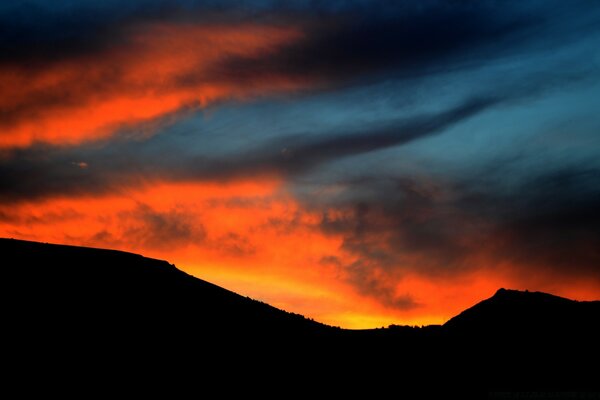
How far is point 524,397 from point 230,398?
22631 millimetres

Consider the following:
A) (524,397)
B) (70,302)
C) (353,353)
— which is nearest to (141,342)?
(70,302)

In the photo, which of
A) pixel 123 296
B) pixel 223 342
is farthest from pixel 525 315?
pixel 123 296

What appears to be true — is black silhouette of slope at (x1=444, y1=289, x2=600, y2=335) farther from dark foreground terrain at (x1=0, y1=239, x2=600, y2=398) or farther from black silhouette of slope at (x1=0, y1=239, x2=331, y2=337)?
black silhouette of slope at (x1=0, y1=239, x2=331, y2=337)

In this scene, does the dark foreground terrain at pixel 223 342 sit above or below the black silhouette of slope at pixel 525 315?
below

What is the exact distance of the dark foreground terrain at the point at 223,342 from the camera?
4447cm

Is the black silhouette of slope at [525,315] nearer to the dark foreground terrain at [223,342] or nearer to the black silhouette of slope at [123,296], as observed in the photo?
the dark foreground terrain at [223,342]

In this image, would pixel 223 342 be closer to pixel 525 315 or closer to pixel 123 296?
pixel 123 296

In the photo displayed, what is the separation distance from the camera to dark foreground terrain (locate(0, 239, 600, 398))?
44.5 m

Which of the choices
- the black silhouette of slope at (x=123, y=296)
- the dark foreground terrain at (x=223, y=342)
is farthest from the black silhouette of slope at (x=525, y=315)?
the black silhouette of slope at (x=123, y=296)

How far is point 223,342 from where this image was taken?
2073 inches

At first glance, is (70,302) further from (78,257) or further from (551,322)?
(551,322)

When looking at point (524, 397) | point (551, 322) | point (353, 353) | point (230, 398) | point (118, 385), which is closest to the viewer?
point (118, 385)

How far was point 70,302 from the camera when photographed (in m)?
48.8

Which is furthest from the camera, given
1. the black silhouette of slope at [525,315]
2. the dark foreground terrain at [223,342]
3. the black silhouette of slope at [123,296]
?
the black silhouette of slope at [525,315]
